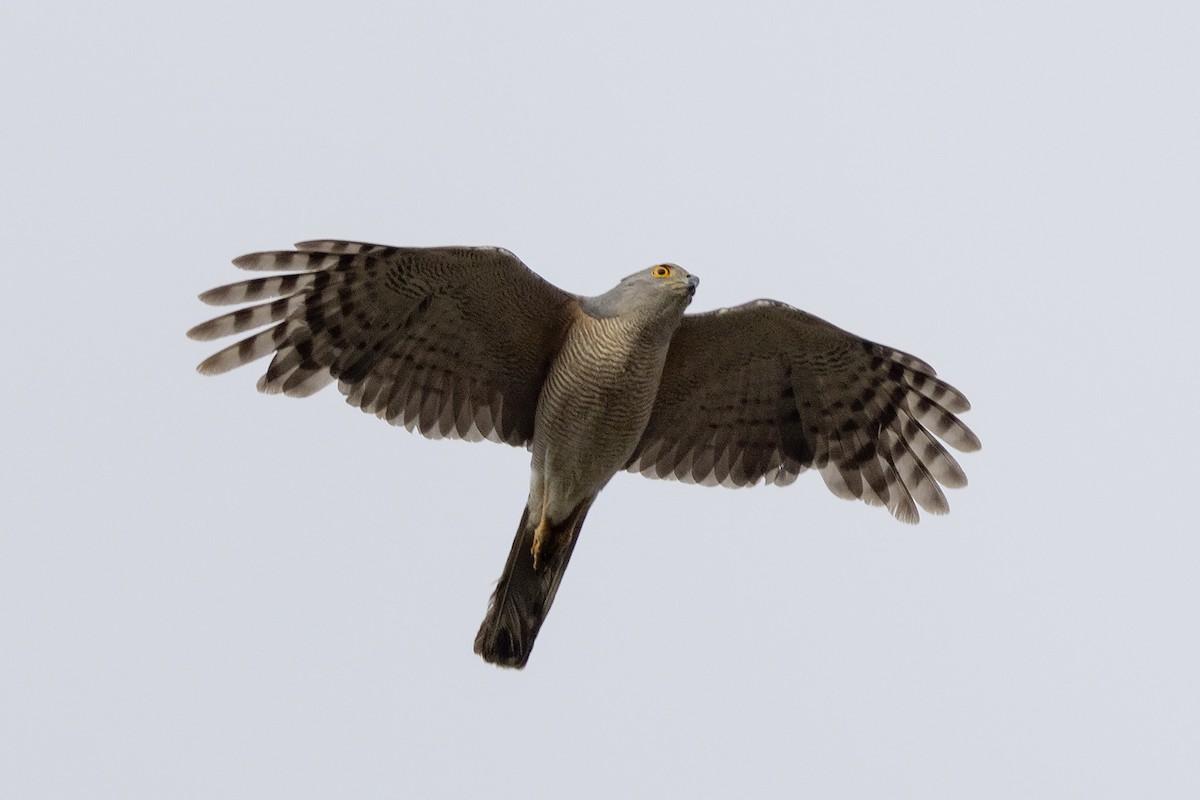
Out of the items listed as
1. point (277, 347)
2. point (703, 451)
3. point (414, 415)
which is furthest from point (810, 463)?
point (277, 347)

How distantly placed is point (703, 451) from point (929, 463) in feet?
5.91

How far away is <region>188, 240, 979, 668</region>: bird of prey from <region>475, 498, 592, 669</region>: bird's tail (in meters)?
0.01

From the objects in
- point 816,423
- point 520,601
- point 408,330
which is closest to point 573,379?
point 408,330

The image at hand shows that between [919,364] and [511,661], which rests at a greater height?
[919,364]

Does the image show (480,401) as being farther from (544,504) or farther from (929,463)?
(929,463)

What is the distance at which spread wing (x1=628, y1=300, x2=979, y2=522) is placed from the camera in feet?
43.7

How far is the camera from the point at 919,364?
1328 cm

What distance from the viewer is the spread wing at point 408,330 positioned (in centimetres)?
1236

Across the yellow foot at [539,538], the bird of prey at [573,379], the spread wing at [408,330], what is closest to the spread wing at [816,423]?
the bird of prey at [573,379]

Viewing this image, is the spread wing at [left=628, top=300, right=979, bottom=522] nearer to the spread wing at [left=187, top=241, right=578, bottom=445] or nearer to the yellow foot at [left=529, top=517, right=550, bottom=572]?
the yellow foot at [left=529, top=517, right=550, bottom=572]

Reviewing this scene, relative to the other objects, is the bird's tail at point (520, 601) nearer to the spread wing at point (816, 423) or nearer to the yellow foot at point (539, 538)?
the yellow foot at point (539, 538)

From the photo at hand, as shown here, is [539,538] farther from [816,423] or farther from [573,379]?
[816,423]

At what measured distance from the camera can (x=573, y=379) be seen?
12.6 m

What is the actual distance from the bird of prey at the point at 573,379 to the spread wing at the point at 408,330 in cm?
1
